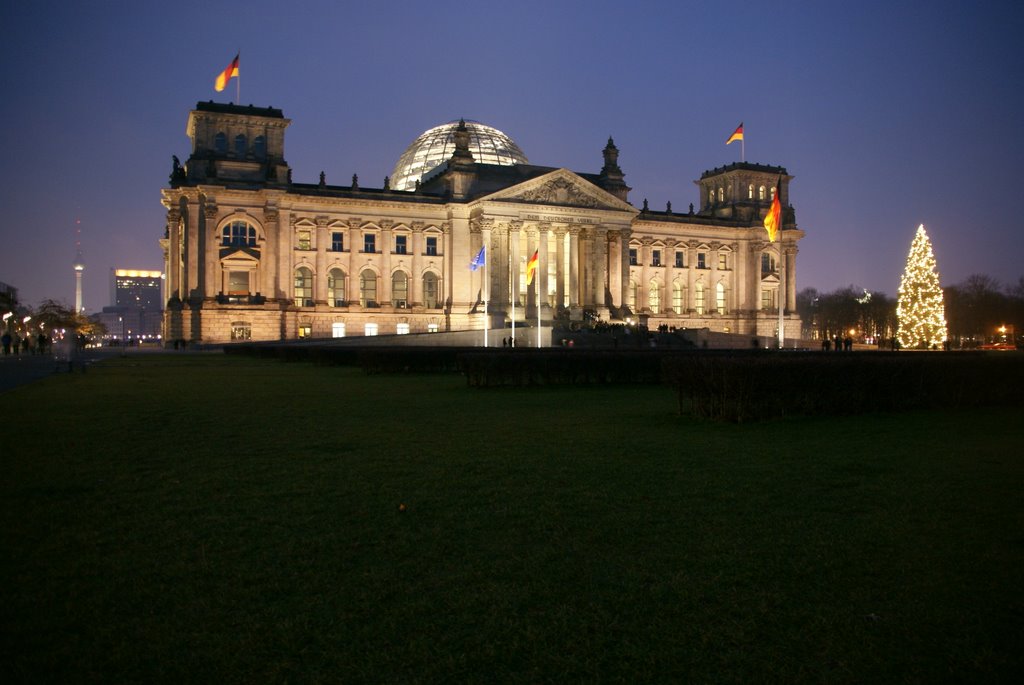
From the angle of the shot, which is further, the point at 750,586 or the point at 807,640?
the point at 750,586

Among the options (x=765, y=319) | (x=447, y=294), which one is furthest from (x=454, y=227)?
(x=765, y=319)

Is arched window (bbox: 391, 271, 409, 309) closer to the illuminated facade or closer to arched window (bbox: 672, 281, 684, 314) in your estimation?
the illuminated facade

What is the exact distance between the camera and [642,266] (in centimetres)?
9825

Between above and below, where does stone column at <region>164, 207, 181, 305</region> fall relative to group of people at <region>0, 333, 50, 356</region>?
above

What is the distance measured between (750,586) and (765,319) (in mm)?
100958

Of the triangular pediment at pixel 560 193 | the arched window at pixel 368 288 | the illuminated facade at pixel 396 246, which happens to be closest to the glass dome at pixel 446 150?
the illuminated facade at pixel 396 246

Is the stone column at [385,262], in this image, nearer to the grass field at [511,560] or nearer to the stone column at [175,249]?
the stone column at [175,249]

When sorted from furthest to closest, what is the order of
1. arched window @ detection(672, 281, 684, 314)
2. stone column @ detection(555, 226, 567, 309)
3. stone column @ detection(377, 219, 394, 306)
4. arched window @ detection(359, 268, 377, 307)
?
1. arched window @ detection(672, 281, 684, 314)
2. stone column @ detection(555, 226, 567, 309)
3. stone column @ detection(377, 219, 394, 306)
4. arched window @ detection(359, 268, 377, 307)

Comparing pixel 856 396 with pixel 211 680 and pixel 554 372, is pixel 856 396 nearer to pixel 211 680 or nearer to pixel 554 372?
pixel 554 372

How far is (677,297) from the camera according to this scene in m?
101

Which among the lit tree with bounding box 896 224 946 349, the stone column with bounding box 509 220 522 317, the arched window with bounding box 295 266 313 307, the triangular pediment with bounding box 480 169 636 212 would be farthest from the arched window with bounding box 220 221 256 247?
the lit tree with bounding box 896 224 946 349

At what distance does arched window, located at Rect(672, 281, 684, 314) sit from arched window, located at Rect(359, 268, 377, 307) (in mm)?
38812

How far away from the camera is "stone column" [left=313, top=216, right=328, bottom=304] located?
83.8 meters

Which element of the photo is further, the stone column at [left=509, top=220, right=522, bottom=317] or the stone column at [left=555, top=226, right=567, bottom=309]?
the stone column at [left=555, top=226, right=567, bottom=309]
